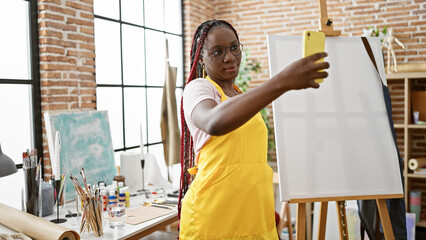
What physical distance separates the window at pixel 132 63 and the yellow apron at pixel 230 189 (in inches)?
88.1

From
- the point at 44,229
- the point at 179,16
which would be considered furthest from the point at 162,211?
the point at 179,16

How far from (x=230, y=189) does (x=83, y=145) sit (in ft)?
5.57

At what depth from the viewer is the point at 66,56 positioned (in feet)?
9.27

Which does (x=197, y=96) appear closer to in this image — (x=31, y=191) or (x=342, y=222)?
(x=342, y=222)

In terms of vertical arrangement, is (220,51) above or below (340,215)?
above

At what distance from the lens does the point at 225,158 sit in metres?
1.22

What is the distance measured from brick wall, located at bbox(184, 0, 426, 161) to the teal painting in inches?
83.4

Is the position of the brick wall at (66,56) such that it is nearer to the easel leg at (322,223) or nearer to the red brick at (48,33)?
the red brick at (48,33)

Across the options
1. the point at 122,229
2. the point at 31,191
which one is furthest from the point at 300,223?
the point at 31,191

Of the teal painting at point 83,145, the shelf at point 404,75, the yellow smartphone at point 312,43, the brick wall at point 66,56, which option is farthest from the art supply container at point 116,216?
the shelf at point 404,75

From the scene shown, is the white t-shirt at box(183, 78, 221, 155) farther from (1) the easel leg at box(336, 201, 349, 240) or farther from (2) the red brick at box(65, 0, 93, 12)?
(2) the red brick at box(65, 0, 93, 12)

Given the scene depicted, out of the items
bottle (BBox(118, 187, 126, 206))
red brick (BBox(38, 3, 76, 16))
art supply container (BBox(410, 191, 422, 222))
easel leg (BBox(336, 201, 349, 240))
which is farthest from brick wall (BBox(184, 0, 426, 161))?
easel leg (BBox(336, 201, 349, 240))

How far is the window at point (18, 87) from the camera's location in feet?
8.40

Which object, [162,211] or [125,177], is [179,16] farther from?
[162,211]
